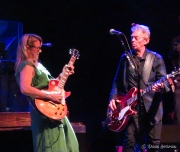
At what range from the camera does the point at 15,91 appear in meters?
6.98

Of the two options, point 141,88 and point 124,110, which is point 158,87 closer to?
point 141,88

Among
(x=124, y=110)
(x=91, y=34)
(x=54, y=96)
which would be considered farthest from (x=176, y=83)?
(x=54, y=96)

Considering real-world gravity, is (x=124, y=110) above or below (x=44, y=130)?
above

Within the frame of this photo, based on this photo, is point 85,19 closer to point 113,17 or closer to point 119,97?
point 113,17

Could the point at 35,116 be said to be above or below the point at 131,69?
below

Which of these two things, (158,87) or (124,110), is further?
(124,110)

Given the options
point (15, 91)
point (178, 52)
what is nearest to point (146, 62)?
point (178, 52)

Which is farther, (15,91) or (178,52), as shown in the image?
(15,91)

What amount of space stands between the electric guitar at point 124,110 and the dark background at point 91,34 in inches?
80.7

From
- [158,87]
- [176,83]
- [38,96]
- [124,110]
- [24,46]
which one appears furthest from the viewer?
[176,83]

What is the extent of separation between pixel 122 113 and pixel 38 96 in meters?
1.20

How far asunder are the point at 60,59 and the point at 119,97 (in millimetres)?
2204

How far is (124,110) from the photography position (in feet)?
17.0

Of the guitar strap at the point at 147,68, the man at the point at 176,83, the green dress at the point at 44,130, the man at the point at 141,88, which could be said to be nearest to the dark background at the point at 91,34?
the man at the point at 176,83
